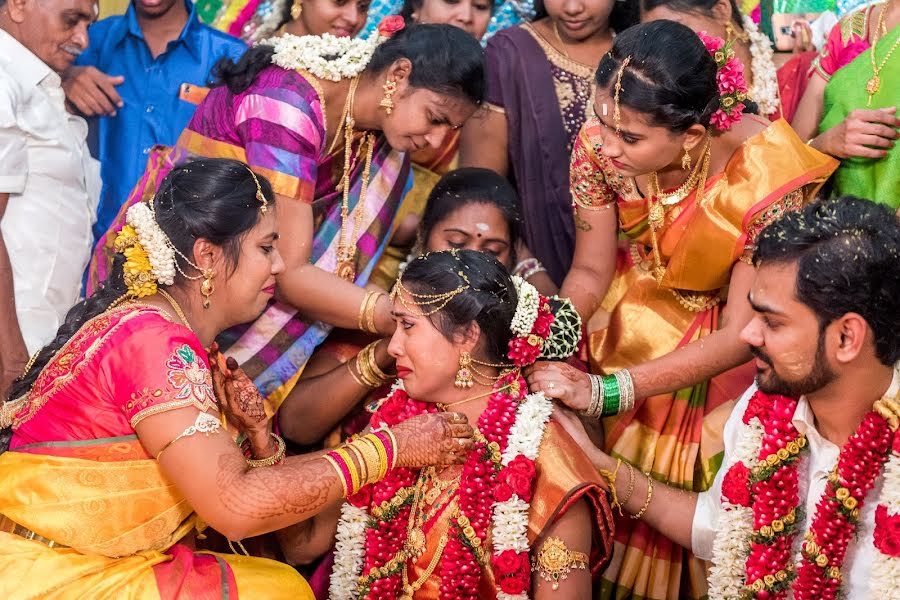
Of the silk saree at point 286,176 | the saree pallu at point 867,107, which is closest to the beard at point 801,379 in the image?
the saree pallu at point 867,107

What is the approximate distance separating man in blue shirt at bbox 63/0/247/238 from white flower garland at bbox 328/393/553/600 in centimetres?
235

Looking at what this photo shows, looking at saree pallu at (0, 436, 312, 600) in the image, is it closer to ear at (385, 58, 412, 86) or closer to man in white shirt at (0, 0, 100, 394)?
man in white shirt at (0, 0, 100, 394)

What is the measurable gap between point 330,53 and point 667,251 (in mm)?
1449

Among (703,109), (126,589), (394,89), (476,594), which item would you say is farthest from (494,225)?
(126,589)

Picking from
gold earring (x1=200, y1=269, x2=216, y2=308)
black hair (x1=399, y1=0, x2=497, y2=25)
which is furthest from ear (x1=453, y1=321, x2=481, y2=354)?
black hair (x1=399, y1=0, x2=497, y2=25)

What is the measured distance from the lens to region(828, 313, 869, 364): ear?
321cm

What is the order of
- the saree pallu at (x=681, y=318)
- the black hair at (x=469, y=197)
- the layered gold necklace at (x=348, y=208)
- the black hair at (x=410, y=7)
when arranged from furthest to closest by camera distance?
the black hair at (x=410, y=7) < the black hair at (x=469, y=197) < the layered gold necklace at (x=348, y=208) < the saree pallu at (x=681, y=318)

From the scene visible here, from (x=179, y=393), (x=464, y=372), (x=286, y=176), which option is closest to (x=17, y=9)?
(x=286, y=176)

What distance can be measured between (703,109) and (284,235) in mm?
1536

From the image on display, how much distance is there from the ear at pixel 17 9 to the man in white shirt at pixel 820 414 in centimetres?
322

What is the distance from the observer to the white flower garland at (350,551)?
380 cm

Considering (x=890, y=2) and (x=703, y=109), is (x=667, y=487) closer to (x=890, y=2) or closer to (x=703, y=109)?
(x=703, y=109)

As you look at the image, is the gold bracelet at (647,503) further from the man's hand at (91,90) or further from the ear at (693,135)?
the man's hand at (91,90)

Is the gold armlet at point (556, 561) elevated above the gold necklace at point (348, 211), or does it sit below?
below
